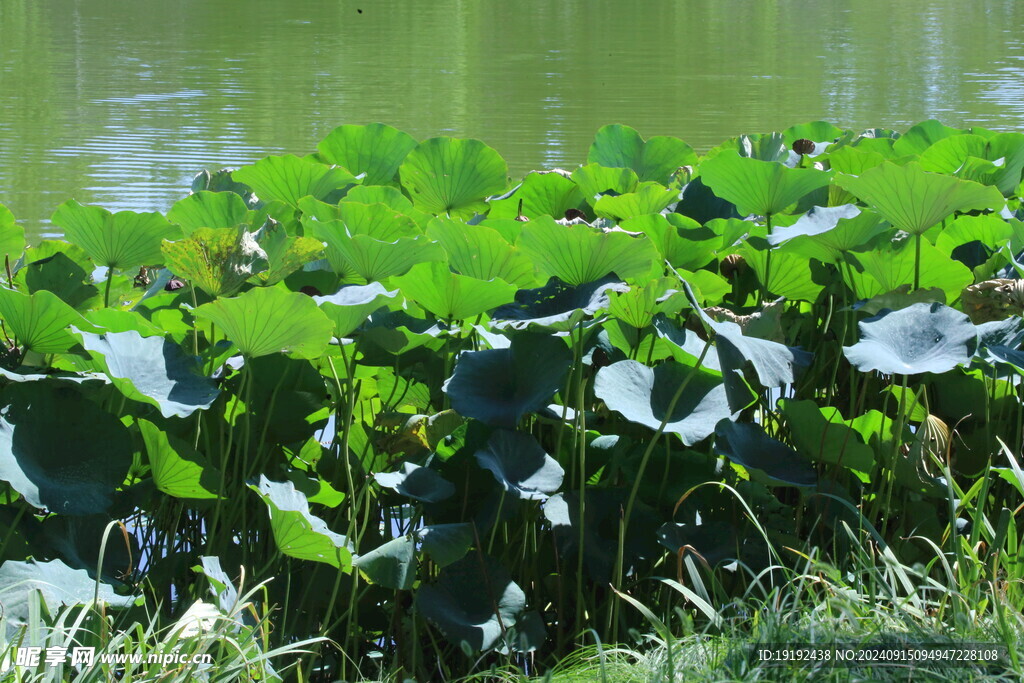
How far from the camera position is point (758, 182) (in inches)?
62.3

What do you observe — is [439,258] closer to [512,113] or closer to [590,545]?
[590,545]

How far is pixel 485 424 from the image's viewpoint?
4.43 feet

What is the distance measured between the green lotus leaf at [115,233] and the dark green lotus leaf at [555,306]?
0.45 meters

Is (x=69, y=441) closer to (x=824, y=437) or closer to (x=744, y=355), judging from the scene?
(x=744, y=355)

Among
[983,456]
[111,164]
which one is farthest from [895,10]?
[983,456]

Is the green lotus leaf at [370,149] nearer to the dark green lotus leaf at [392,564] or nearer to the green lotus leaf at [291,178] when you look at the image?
the green lotus leaf at [291,178]

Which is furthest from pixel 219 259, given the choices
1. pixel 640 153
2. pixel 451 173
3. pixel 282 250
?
pixel 640 153

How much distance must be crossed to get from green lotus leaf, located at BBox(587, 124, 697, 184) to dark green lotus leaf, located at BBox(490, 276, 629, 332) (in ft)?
2.49

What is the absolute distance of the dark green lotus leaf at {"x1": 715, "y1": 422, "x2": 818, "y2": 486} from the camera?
1.35 m

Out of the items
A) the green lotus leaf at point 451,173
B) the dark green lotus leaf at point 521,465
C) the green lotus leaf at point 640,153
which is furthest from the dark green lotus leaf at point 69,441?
the green lotus leaf at point 640,153

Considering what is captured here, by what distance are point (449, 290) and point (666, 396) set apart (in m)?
0.30

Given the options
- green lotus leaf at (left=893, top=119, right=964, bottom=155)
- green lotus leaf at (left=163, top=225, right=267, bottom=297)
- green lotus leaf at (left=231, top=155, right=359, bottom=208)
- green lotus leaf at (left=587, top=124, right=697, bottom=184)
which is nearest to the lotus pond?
green lotus leaf at (left=163, top=225, right=267, bottom=297)

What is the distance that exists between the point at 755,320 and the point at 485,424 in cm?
36

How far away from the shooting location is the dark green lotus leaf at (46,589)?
45.8 inches
